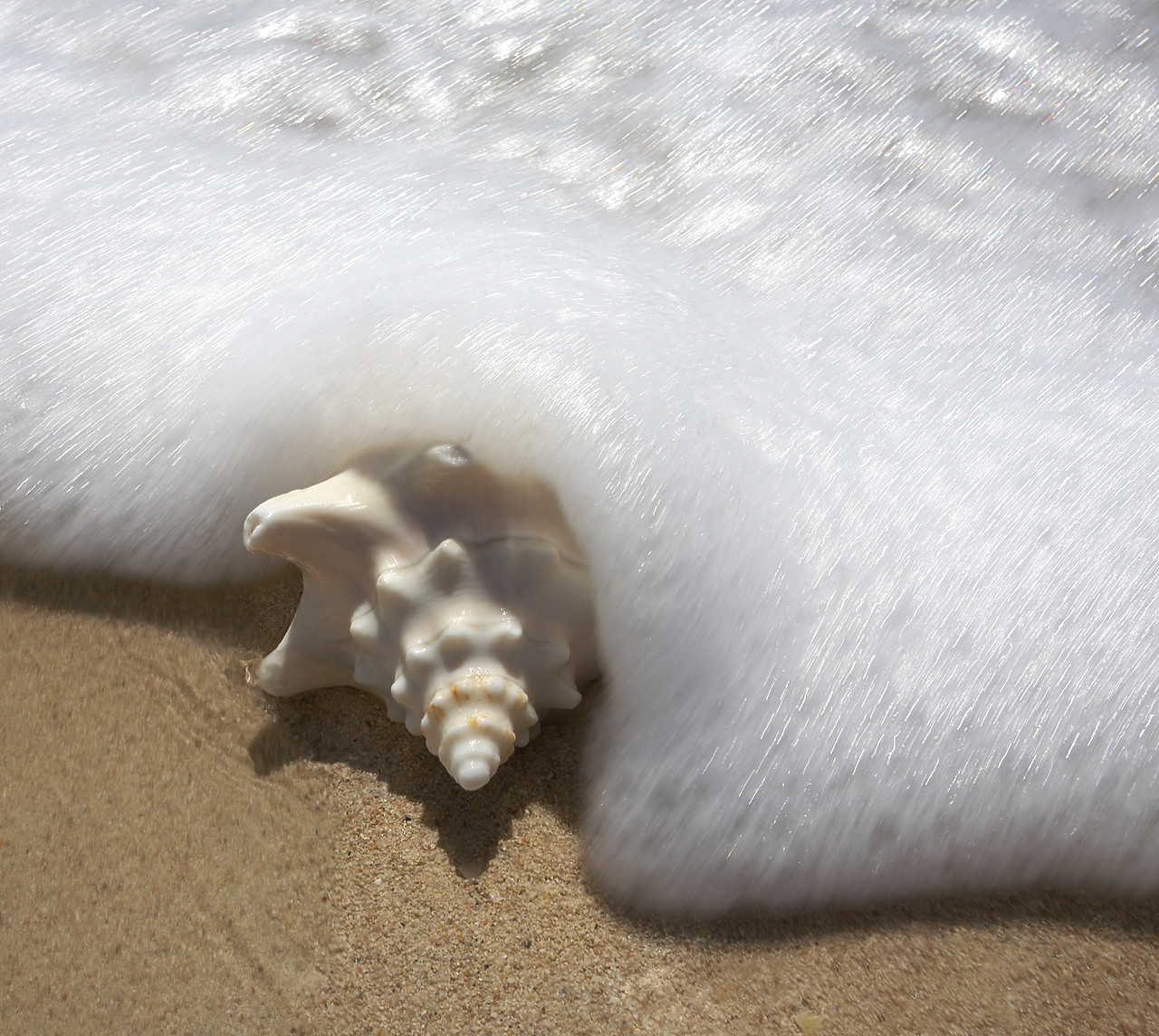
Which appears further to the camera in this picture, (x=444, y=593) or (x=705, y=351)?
(x=705, y=351)

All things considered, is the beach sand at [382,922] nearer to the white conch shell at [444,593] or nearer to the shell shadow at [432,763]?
the shell shadow at [432,763]

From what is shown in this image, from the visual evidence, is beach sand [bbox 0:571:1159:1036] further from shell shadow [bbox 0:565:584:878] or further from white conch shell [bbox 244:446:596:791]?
white conch shell [bbox 244:446:596:791]

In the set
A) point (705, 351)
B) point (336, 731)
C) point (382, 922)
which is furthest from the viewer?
point (705, 351)

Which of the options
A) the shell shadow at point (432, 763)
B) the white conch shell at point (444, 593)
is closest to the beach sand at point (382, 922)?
the shell shadow at point (432, 763)

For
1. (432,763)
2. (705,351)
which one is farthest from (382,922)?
(705,351)

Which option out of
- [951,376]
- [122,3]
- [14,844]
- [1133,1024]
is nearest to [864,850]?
[1133,1024]

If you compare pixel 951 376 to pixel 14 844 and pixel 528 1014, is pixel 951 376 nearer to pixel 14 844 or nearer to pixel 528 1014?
pixel 528 1014

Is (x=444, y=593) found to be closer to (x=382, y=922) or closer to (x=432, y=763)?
(x=432, y=763)
